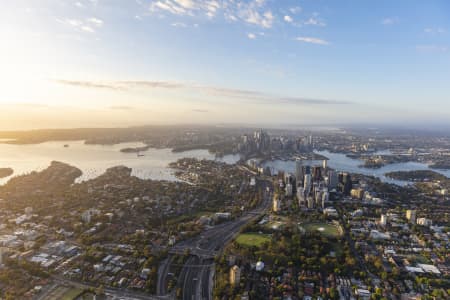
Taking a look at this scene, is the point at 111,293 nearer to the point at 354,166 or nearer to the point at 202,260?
the point at 202,260

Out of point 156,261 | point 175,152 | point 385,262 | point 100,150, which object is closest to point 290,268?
point 385,262

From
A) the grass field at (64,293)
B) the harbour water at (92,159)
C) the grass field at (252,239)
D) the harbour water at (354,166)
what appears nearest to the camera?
the grass field at (64,293)

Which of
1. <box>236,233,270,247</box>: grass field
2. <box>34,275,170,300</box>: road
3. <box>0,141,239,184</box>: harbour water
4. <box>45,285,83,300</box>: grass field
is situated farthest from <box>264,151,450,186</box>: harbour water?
<box>45,285,83,300</box>: grass field

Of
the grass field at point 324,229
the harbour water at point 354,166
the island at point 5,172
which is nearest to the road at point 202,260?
the grass field at point 324,229

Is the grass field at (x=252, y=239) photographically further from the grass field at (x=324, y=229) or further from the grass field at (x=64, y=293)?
the grass field at (x=64, y=293)

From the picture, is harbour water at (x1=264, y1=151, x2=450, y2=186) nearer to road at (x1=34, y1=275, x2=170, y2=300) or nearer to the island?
road at (x1=34, y1=275, x2=170, y2=300)
